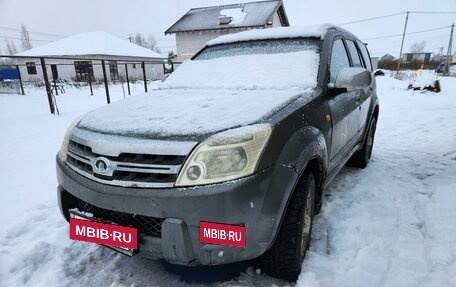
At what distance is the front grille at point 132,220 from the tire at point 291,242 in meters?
0.70

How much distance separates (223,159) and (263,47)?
1794 millimetres

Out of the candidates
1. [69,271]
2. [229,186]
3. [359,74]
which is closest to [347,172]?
[359,74]

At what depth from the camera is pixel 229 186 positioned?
5.02 ft

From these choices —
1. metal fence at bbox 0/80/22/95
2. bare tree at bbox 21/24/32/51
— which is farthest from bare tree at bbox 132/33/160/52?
metal fence at bbox 0/80/22/95

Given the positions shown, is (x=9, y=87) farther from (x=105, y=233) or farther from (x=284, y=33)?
(x=105, y=233)

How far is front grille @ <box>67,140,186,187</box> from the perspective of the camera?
158cm

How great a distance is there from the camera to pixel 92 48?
29.5 m

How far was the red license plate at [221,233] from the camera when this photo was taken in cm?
155

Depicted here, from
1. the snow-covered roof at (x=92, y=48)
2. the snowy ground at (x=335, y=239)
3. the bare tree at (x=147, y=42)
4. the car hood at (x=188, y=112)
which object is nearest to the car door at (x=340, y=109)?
the car hood at (x=188, y=112)

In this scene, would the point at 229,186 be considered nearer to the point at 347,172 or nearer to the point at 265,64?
the point at 265,64

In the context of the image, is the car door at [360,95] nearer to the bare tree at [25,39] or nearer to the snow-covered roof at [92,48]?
the snow-covered roof at [92,48]

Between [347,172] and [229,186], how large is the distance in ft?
9.78

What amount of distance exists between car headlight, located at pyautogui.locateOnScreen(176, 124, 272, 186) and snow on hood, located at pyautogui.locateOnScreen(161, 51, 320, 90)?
3.29 feet

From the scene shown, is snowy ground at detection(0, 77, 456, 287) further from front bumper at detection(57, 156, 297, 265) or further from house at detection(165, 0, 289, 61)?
house at detection(165, 0, 289, 61)
